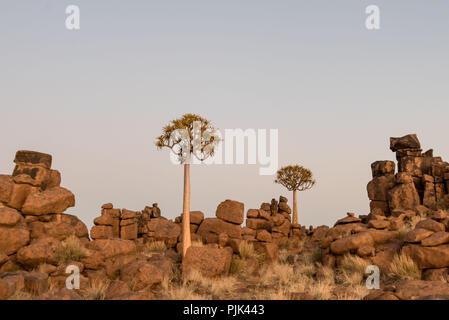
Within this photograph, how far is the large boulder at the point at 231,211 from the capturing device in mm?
19609

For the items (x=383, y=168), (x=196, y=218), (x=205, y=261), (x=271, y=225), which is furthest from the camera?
(x=383, y=168)

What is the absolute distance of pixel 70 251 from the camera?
1468 centimetres

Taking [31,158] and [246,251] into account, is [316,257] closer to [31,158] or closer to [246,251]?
[246,251]

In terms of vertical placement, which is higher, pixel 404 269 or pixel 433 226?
pixel 433 226

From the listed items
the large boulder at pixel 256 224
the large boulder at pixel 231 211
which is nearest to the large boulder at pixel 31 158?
the large boulder at pixel 231 211

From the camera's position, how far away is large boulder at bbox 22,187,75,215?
15.8 metres

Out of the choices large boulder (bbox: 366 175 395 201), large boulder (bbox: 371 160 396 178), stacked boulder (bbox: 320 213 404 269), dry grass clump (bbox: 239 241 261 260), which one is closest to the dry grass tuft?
dry grass clump (bbox: 239 241 261 260)

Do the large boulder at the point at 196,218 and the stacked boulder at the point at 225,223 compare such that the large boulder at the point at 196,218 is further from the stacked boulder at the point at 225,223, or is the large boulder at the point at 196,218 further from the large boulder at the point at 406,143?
the large boulder at the point at 406,143

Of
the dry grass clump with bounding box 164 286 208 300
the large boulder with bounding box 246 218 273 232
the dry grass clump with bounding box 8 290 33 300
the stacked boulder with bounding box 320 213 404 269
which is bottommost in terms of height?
the dry grass clump with bounding box 164 286 208 300

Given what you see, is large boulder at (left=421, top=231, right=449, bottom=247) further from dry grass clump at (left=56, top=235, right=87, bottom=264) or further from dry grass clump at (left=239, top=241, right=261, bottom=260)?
dry grass clump at (left=56, top=235, right=87, bottom=264)

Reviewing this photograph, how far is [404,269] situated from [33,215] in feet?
49.4

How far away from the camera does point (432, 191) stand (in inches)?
1018

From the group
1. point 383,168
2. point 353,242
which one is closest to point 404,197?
point 383,168

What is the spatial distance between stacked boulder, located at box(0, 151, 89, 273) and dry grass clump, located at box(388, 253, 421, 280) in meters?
12.7
